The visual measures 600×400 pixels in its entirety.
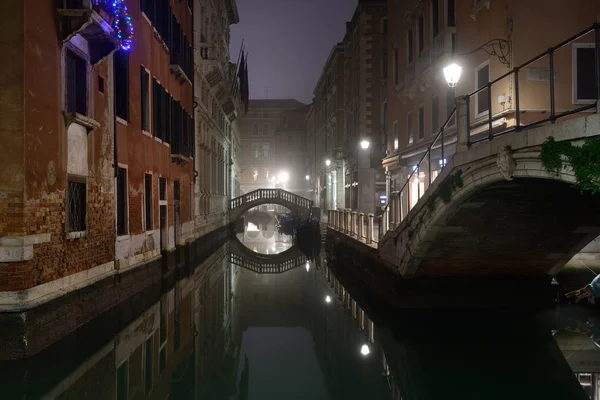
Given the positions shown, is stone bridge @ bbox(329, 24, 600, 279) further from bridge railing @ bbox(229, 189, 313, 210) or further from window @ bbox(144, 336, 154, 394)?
bridge railing @ bbox(229, 189, 313, 210)

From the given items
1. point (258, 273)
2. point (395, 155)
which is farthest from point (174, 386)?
point (395, 155)

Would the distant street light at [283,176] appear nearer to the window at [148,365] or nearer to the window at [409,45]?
the window at [409,45]

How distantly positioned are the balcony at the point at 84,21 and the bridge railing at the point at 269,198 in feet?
86.3

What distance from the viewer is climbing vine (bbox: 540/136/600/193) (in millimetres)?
4949

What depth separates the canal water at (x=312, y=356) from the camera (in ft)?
21.5

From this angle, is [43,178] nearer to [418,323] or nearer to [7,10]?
[7,10]

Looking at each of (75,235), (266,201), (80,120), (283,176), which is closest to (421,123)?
(80,120)

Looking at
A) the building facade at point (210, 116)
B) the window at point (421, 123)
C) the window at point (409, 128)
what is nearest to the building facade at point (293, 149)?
the building facade at point (210, 116)

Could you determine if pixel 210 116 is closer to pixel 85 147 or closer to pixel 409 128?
pixel 409 128

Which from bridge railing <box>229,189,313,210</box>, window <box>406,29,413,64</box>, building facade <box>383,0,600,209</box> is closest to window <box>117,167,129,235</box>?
building facade <box>383,0,600,209</box>

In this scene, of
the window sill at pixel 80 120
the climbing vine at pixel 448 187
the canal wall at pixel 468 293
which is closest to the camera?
the window sill at pixel 80 120

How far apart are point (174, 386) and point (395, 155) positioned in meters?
13.8

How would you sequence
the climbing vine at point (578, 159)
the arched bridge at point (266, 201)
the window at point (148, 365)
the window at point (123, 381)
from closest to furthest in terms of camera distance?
the climbing vine at point (578, 159) < the window at point (123, 381) < the window at point (148, 365) < the arched bridge at point (266, 201)

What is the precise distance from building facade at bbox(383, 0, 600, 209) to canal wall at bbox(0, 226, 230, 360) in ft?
19.8
